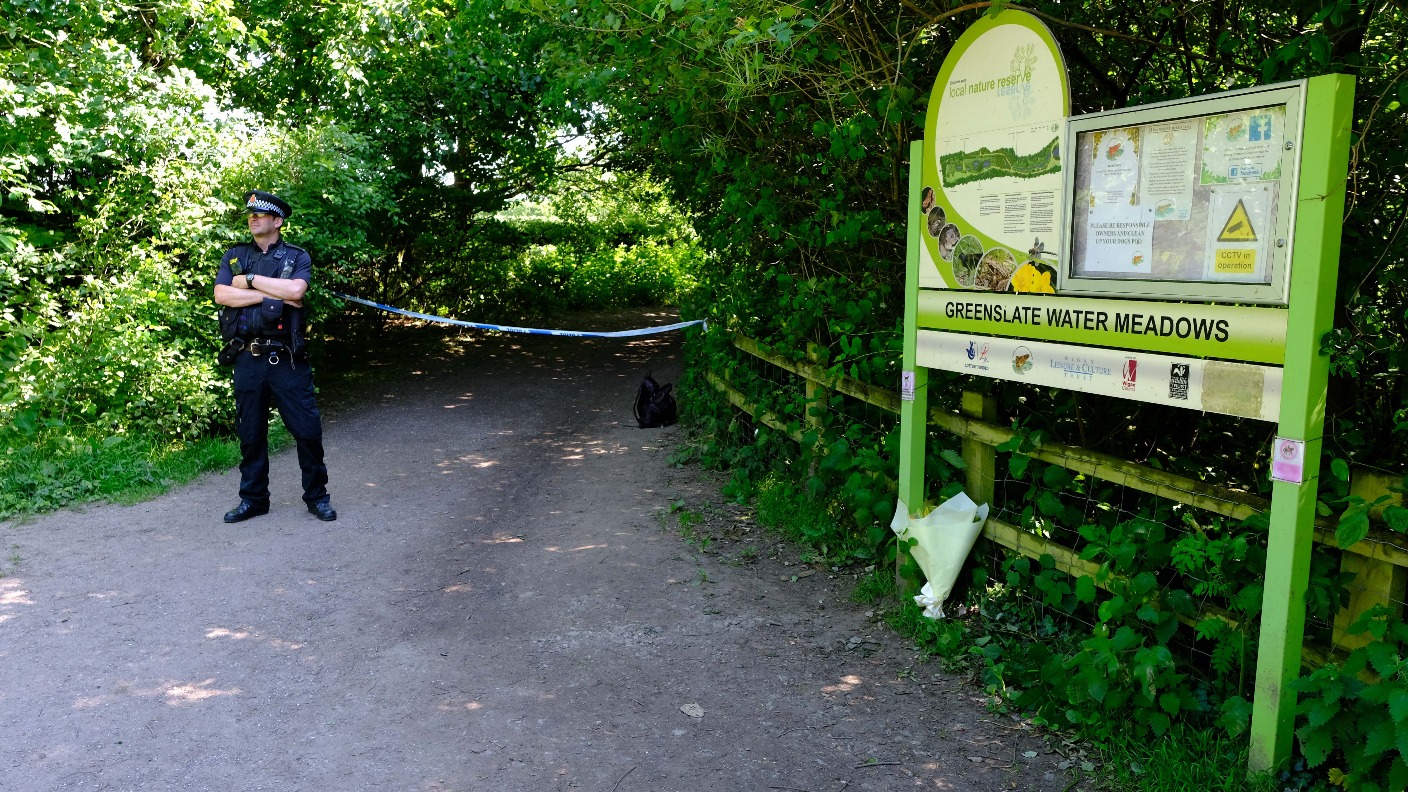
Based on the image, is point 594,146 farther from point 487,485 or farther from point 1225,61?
point 1225,61

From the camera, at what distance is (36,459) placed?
7.88m

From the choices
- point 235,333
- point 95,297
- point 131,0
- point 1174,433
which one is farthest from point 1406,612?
point 131,0

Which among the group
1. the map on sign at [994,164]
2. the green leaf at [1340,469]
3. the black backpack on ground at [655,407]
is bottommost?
the black backpack on ground at [655,407]

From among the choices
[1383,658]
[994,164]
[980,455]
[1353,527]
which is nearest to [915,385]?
[980,455]

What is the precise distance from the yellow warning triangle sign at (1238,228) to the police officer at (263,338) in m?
5.54

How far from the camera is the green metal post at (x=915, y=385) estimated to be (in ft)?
16.1

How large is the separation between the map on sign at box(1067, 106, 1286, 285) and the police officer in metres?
5.04

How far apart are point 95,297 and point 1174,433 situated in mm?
8330

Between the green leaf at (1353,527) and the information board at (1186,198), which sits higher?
the information board at (1186,198)

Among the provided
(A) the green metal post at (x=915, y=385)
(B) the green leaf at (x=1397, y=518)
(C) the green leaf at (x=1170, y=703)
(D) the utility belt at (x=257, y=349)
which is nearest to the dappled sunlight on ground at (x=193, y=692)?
(D) the utility belt at (x=257, y=349)

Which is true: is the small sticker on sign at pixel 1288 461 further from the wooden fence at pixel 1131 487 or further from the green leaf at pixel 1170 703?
the green leaf at pixel 1170 703

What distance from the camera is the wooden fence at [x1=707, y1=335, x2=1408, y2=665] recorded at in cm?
326

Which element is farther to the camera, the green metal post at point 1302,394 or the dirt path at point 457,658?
the dirt path at point 457,658

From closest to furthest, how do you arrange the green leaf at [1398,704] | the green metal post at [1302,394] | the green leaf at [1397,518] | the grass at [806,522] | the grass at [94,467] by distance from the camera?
the green leaf at [1398,704]
the green leaf at [1397,518]
the green metal post at [1302,394]
the grass at [806,522]
the grass at [94,467]
